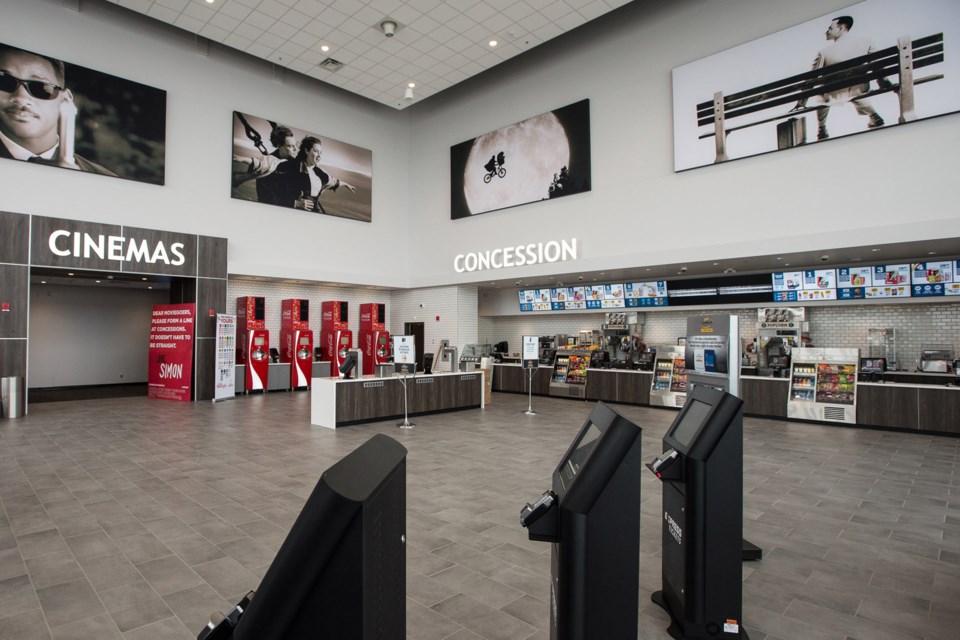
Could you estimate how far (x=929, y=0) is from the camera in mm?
7168

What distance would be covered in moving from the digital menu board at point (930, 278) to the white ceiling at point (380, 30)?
6966mm

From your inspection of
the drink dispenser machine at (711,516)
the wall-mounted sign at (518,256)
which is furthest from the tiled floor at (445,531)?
the wall-mounted sign at (518,256)

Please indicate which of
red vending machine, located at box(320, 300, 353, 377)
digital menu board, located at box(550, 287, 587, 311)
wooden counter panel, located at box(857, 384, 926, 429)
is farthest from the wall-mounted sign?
wooden counter panel, located at box(857, 384, 926, 429)

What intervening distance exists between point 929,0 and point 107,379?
18961 millimetres

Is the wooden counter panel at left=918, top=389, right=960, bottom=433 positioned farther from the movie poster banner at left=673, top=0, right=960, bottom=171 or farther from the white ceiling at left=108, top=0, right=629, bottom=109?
the white ceiling at left=108, top=0, right=629, bottom=109

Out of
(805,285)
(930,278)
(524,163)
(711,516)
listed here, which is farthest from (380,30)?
(711,516)

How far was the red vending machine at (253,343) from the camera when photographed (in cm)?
1209

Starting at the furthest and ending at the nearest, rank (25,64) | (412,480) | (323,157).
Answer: (323,157)
(25,64)
(412,480)

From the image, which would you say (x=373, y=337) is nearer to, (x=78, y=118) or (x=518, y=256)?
(x=518, y=256)

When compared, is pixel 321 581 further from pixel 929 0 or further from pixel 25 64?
pixel 25 64

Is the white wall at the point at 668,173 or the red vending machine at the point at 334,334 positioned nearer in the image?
the white wall at the point at 668,173

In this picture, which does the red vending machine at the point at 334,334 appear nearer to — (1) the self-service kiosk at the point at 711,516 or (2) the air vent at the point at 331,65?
(2) the air vent at the point at 331,65

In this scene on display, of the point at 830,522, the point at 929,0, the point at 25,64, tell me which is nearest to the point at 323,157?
the point at 25,64

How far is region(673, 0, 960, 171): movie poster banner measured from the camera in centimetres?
719
